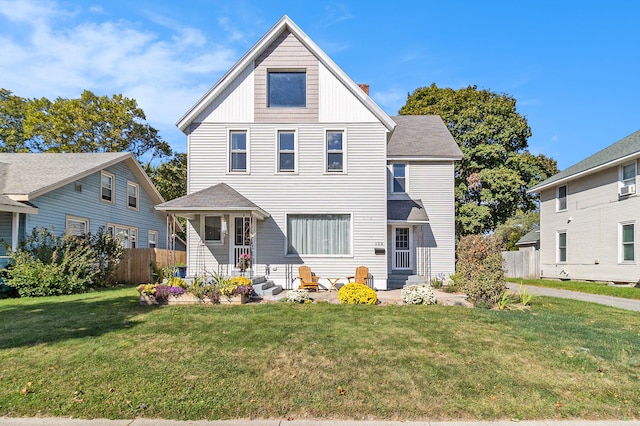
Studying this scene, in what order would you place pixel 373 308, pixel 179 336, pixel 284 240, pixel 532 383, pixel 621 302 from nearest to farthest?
1. pixel 532 383
2. pixel 179 336
3. pixel 373 308
4. pixel 621 302
5. pixel 284 240

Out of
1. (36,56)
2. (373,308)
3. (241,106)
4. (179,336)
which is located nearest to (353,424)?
(179,336)

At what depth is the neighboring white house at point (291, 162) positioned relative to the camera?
13.8 metres

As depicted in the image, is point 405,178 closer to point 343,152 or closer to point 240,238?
point 343,152

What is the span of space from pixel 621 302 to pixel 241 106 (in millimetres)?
14663

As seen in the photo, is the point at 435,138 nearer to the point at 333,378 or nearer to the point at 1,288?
the point at 333,378

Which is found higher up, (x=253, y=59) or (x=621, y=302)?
(x=253, y=59)

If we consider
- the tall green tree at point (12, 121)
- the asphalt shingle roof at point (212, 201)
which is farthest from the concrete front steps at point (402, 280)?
the tall green tree at point (12, 121)

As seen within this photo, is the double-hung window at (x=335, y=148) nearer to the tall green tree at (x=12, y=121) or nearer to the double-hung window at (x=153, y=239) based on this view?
the double-hung window at (x=153, y=239)

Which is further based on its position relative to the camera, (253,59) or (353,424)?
(253,59)

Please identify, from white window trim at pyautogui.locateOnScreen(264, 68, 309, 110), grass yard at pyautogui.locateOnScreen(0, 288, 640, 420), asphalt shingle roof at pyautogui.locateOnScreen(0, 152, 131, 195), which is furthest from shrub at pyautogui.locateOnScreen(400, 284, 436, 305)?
asphalt shingle roof at pyautogui.locateOnScreen(0, 152, 131, 195)

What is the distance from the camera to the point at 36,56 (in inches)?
583

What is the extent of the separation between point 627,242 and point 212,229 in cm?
1730

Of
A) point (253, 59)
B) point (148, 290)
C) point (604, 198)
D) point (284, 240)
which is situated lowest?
point (148, 290)

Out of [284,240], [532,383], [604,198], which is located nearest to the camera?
[532,383]
